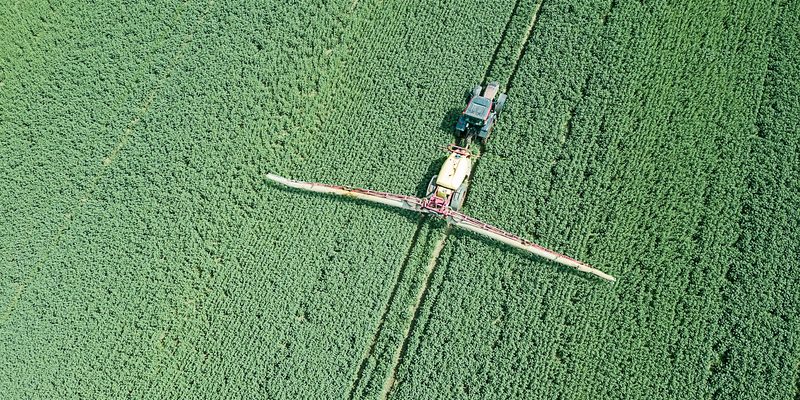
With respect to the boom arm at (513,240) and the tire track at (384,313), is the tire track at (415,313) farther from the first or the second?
the tire track at (384,313)

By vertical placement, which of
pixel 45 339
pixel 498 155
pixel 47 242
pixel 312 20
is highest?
pixel 312 20

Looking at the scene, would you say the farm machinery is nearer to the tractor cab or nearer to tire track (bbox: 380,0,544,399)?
the tractor cab

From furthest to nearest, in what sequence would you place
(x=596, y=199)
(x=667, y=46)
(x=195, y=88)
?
(x=195, y=88)
(x=667, y=46)
(x=596, y=199)

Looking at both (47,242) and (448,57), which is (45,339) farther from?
(448,57)

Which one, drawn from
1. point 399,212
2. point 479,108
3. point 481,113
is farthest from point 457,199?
point 479,108

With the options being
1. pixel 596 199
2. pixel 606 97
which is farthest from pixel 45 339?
pixel 606 97

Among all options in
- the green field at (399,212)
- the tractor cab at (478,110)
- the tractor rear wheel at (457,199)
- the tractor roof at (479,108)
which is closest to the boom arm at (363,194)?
the green field at (399,212)

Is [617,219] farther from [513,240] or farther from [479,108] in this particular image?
[479,108]
